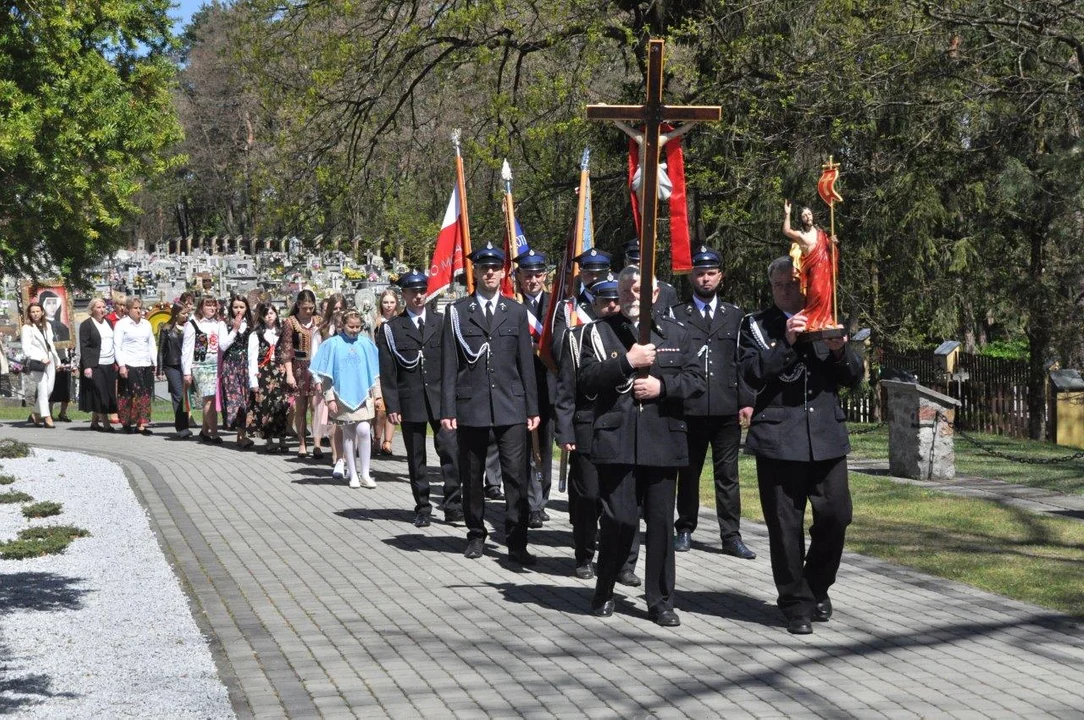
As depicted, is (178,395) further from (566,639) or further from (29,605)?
(566,639)

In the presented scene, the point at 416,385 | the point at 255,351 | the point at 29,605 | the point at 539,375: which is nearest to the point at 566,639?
the point at 29,605

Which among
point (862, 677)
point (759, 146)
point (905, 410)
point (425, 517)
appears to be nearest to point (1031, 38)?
point (759, 146)

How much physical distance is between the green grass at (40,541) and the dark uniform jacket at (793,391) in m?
5.19

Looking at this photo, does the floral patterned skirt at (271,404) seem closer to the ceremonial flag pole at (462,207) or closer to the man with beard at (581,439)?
the ceremonial flag pole at (462,207)

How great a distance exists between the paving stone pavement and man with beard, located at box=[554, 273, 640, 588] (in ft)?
0.69

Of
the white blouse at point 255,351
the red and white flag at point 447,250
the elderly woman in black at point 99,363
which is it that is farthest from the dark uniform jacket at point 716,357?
the elderly woman in black at point 99,363

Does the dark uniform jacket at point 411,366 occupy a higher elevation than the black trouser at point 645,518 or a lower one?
higher

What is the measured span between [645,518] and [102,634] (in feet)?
9.35

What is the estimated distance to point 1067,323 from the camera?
882 inches

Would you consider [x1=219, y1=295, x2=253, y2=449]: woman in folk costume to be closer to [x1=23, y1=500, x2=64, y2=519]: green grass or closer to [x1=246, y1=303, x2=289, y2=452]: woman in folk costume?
[x1=246, y1=303, x2=289, y2=452]: woman in folk costume

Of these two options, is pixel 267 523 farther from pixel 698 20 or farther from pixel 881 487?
pixel 698 20

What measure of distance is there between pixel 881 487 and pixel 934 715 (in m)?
7.35

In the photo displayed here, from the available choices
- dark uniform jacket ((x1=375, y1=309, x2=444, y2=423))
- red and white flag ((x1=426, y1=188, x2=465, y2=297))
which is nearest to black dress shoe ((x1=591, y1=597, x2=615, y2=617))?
dark uniform jacket ((x1=375, y1=309, x2=444, y2=423))

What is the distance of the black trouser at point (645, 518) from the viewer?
7797 millimetres
